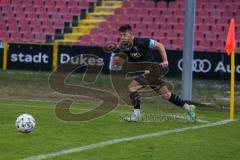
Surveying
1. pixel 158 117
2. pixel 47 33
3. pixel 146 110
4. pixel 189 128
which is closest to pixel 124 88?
pixel 146 110

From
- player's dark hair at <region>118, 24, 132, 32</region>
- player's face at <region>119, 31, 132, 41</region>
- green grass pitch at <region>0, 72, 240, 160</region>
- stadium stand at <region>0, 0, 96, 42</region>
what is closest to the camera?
green grass pitch at <region>0, 72, 240, 160</region>

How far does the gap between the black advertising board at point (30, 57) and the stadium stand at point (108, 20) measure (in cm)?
230

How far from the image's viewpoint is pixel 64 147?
8664 millimetres

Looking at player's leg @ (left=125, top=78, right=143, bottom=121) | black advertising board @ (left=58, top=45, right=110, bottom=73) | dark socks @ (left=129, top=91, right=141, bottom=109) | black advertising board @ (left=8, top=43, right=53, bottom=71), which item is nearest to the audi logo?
black advertising board @ (left=58, top=45, right=110, bottom=73)

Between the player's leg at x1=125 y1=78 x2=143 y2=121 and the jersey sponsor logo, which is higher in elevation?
the jersey sponsor logo

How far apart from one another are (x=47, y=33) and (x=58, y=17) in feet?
3.65

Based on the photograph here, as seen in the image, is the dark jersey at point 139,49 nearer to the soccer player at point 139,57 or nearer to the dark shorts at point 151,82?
the soccer player at point 139,57

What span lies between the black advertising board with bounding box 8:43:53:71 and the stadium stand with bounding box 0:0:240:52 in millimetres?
2298

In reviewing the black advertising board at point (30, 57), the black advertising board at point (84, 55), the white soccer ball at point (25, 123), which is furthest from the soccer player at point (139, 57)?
the black advertising board at point (30, 57)

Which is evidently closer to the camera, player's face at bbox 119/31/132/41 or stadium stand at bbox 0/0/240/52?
player's face at bbox 119/31/132/41

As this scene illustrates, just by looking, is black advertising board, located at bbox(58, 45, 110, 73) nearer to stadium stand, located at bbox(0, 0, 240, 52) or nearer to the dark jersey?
stadium stand, located at bbox(0, 0, 240, 52)

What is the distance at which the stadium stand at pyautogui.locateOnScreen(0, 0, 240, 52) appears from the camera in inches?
1102

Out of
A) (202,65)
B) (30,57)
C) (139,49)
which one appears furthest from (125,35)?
(30,57)

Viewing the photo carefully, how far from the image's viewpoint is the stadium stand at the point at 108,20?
28.0 m
